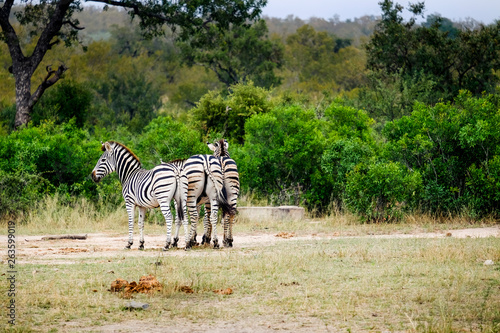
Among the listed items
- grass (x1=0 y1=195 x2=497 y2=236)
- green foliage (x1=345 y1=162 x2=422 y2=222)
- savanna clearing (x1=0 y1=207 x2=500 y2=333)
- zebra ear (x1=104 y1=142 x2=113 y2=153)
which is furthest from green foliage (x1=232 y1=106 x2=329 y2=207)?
zebra ear (x1=104 y1=142 x2=113 y2=153)

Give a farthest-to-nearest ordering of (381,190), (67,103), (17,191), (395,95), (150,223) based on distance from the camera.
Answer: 1. (395,95)
2. (67,103)
3. (17,191)
4. (150,223)
5. (381,190)

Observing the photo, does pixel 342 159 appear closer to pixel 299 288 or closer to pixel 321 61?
pixel 299 288

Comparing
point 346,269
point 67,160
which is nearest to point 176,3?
point 67,160

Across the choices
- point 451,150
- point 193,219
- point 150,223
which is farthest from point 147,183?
point 451,150

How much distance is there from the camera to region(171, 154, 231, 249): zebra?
12.9m

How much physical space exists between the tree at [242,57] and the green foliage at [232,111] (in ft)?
74.4

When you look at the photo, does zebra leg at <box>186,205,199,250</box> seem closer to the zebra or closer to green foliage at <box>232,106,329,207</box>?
the zebra

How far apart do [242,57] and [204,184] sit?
127 feet

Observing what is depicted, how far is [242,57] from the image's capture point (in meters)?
50.8

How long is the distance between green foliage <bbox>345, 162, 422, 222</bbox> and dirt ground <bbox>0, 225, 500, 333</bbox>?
209 cm

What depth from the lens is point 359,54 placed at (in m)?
73.9

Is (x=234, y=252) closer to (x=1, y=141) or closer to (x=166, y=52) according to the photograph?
(x=1, y=141)

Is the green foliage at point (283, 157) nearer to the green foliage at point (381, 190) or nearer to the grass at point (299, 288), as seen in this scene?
the green foliage at point (381, 190)

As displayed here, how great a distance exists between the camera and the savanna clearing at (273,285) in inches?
291
